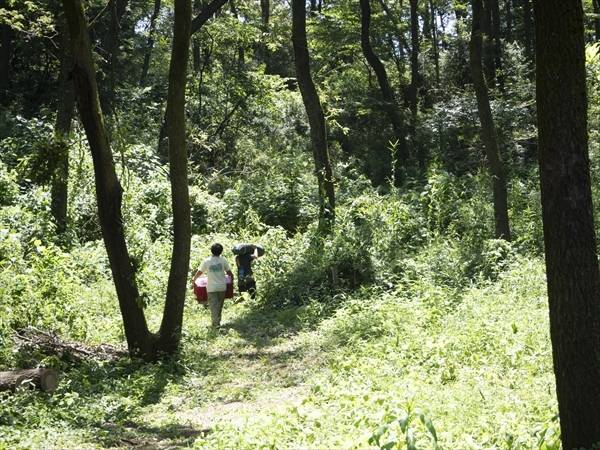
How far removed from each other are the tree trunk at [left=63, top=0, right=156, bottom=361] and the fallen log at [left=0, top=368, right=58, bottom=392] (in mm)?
1712

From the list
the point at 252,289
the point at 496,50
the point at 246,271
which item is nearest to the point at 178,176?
the point at 246,271

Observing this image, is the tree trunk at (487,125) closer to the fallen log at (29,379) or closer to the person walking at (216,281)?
the person walking at (216,281)

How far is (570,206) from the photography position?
5.07 metres

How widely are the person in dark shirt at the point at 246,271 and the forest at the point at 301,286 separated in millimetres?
213

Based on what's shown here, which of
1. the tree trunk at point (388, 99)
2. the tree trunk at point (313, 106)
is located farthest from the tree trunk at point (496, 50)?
the tree trunk at point (313, 106)

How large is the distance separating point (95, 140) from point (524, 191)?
13151 millimetres

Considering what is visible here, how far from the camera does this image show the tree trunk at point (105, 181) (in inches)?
400

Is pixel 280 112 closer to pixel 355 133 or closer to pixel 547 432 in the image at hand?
pixel 355 133

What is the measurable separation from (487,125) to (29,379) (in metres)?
10.4

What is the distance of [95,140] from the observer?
10375 mm

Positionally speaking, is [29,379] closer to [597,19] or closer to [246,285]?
[246,285]

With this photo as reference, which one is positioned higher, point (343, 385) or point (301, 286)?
point (301, 286)

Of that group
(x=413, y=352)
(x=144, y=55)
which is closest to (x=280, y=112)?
(x=144, y=55)

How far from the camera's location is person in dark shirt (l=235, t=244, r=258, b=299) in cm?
1501
